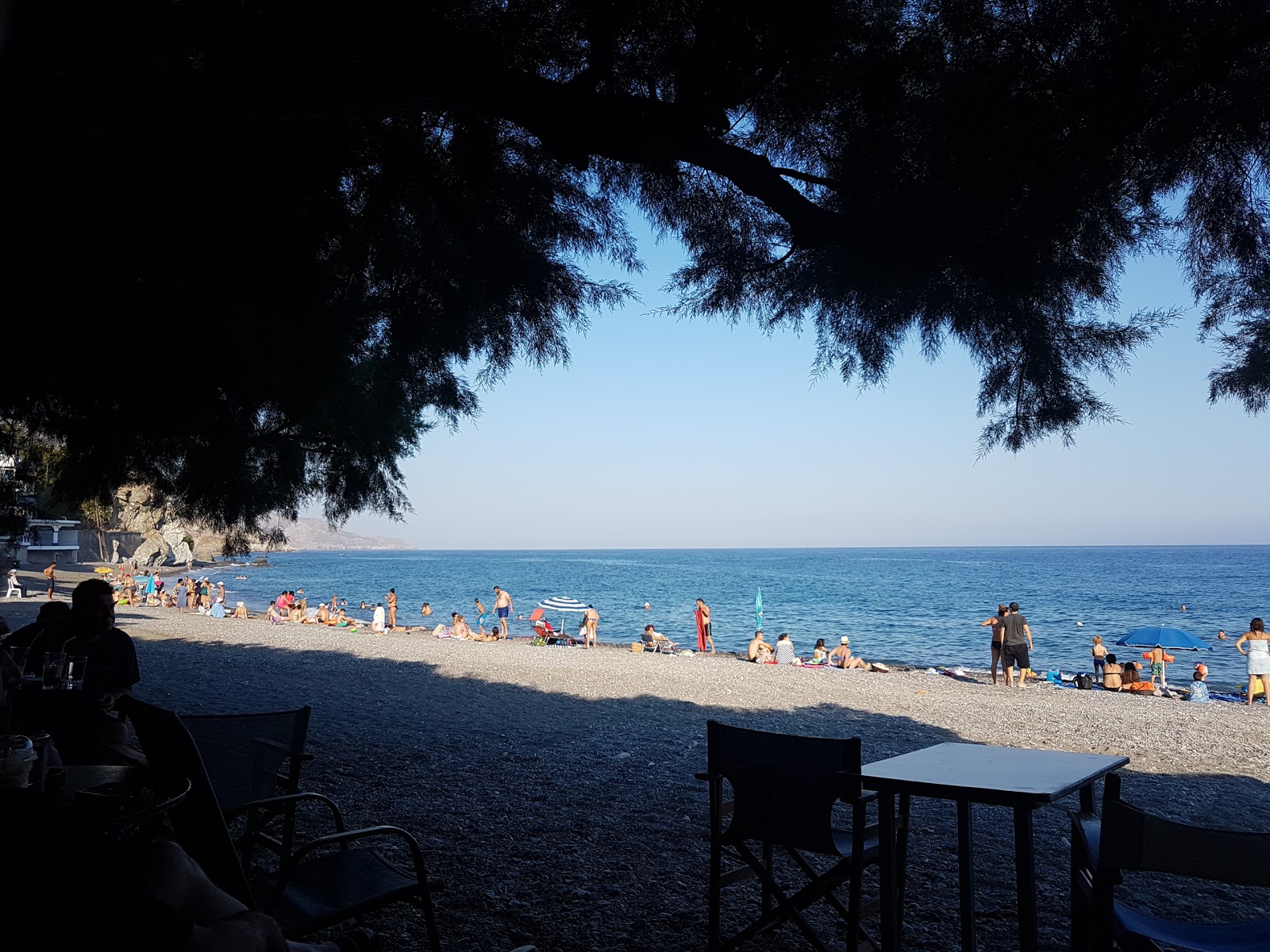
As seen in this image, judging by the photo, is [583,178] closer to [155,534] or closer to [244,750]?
[244,750]

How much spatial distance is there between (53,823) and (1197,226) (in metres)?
3.45

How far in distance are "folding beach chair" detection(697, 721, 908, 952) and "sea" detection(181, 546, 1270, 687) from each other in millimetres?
23912

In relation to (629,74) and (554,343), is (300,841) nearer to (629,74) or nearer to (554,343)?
(554,343)

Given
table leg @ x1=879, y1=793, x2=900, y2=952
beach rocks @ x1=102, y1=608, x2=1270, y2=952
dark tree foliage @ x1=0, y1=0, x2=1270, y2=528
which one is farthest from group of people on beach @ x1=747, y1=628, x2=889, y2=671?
table leg @ x1=879, y1=793, x2=900, y2=952

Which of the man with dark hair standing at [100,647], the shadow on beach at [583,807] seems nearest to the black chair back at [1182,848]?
the shadow on beach at [583,807]

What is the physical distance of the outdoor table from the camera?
2605 millimetres

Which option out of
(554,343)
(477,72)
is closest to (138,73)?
(477,72)

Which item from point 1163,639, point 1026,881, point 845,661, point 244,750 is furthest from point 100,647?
point 1163,639

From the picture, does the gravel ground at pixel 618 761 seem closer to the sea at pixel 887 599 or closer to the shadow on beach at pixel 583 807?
the shadow on beach at pixel 583 807

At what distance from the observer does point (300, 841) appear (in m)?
4.27

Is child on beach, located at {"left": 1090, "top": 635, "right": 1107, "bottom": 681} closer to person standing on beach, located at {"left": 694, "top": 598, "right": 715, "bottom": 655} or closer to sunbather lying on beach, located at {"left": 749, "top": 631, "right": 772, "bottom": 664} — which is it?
sunbather lying on beach, located at {"left": 749, "top": 631, "right": 772, "bottom": 664}

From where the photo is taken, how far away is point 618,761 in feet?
22.3

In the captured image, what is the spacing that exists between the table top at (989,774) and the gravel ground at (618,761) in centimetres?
71

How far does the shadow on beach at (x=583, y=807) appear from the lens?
3.46 meters
